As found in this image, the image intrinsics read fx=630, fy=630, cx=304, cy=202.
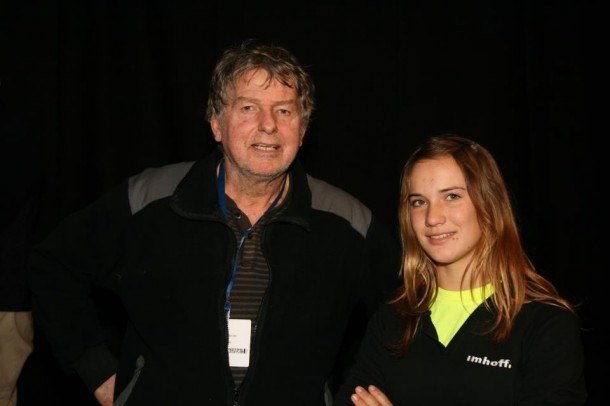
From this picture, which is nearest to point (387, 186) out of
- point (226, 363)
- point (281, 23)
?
point (281, 23)

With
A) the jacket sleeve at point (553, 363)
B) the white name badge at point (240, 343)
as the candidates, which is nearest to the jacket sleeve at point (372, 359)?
the white name badge at point (240, 343)

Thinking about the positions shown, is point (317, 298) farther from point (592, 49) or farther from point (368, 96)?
point (592, 49)

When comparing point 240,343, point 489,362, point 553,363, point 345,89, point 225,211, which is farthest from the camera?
point 345,89

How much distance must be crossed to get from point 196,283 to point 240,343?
246mm

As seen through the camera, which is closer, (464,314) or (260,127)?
(464,314)

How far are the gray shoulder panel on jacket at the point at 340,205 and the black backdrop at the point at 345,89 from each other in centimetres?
78

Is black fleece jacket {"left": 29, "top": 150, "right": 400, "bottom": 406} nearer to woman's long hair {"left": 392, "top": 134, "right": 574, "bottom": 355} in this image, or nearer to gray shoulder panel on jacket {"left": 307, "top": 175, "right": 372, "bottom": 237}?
gray shoulder panel on jacket {"left": 307, "top": 175, "right": 372, "bottom": 237}

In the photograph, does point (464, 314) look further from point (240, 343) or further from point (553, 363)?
point (240, 343)

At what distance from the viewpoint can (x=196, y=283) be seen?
2.09 metres

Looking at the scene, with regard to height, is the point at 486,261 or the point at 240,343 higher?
the point at 486,261

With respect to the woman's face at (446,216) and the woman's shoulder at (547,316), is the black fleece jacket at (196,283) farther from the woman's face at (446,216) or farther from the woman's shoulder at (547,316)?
the woman's shoulder at (547,316)

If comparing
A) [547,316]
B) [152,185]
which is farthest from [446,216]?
[152,185]

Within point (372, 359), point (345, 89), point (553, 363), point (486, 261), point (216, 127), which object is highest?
point (345, 89)

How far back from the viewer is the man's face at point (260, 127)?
211 centimetres
